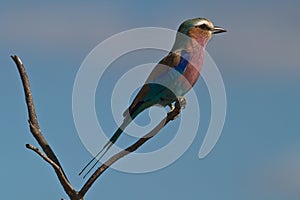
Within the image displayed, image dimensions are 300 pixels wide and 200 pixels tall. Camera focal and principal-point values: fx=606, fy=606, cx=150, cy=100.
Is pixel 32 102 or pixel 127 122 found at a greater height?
pixel 127 122

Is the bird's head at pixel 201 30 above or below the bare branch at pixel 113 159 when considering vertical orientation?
above

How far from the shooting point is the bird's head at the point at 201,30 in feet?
26.2

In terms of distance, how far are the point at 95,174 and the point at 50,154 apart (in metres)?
0.27

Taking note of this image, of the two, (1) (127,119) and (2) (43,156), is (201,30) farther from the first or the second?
(2) (43,156)

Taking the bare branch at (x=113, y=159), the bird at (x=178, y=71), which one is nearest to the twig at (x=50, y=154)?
the bare branch at (x=113, y=159)

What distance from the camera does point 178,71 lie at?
24.8ft

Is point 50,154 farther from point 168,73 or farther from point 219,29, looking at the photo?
point 219,29

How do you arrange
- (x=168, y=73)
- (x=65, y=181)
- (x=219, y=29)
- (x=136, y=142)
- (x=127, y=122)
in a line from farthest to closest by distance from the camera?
(x=219, y=29) → (x=168, y=73) → (x=127, y=122) → (x=136, y=142) → (x=65, y=181)

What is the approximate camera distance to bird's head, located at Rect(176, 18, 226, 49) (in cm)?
797

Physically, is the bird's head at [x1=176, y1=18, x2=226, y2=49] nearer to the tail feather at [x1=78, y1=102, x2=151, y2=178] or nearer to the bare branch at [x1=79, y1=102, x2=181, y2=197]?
the tail feather at [x1=78, y1=102, x2=151, y2=178]

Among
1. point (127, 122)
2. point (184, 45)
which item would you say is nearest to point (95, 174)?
point (127, 122)

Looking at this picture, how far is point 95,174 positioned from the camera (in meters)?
3.31

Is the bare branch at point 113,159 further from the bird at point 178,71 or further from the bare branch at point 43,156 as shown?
the bird at point 178,71

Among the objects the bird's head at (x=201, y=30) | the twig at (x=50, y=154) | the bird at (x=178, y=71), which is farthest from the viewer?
the bird's head at (x=201, y=30)
